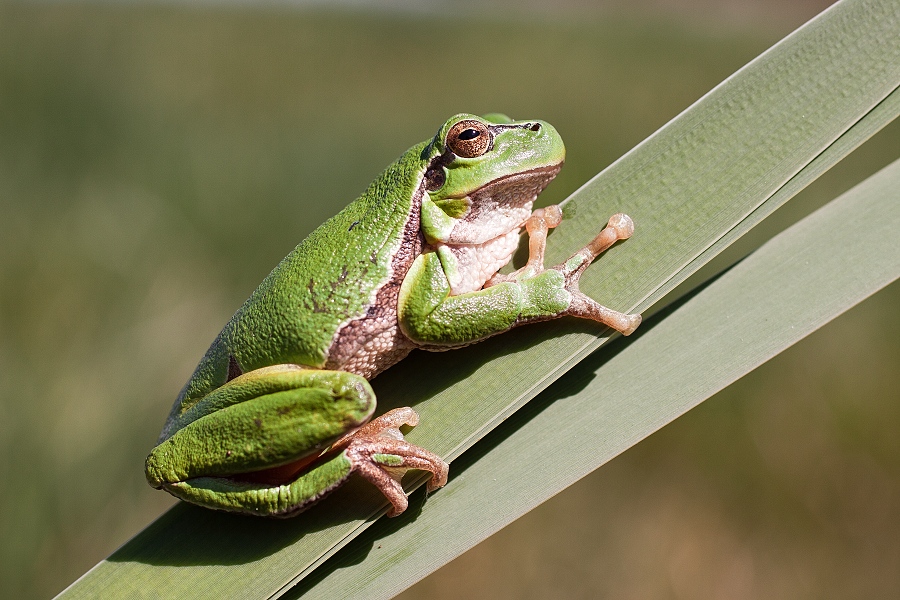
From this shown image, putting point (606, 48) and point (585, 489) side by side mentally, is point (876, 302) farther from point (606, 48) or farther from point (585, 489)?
point (606, 48)

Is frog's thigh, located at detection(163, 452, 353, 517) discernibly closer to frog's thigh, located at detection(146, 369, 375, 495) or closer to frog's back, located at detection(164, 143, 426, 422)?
frog's thigh, located at detection(146, 369, 375, 495)

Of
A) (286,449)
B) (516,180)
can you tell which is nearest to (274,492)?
(286,449)

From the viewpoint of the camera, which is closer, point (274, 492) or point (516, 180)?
point (274, 492)

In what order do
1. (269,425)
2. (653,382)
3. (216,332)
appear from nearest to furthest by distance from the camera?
(653,382) → (269,425) → (216,332)

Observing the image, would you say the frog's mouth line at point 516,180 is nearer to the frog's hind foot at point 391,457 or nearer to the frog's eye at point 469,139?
the frog's eye at point 469,139

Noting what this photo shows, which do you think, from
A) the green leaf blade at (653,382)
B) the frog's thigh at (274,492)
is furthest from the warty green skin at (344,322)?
the green leaf blade at (653,382)

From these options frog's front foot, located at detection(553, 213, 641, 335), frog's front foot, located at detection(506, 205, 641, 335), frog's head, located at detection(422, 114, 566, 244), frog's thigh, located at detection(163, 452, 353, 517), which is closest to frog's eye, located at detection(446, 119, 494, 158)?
frog's head, located at detection(422, 114, 566, 244)

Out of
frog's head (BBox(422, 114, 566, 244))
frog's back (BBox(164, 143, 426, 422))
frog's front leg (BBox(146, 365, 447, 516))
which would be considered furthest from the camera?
frog's head (BBox(422, 114, 566, 244))

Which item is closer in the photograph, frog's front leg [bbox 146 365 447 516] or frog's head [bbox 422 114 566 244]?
frog's front leg [bbox 146 365 447 516]

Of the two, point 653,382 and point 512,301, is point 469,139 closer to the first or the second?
point 512,301
